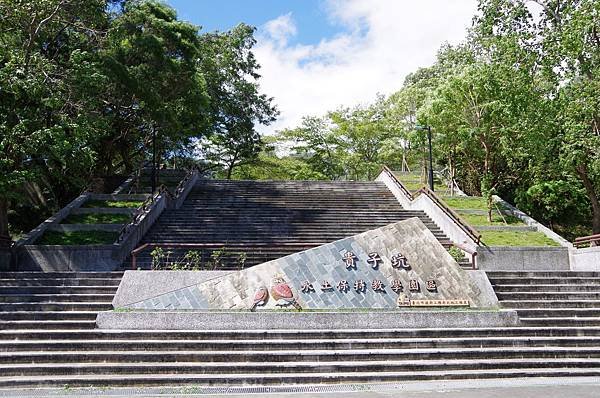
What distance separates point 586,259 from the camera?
1473 centimetres

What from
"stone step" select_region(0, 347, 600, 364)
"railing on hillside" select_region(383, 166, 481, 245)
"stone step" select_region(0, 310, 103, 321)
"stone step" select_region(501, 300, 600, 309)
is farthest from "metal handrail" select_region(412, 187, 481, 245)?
"stone step" select_region(0, 310, 103, 321)

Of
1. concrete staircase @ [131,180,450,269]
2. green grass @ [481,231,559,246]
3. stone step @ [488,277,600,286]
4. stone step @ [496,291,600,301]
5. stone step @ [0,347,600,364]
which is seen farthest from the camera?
green grass @ [481,231,559,246]

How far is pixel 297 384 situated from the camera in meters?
8.30

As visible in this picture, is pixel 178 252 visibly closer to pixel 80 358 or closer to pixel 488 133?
pixel 80 358

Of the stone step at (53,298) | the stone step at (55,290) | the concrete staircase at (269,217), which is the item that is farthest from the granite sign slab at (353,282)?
the concrete staircase at (269,217)

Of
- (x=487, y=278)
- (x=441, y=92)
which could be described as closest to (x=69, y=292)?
(x=487, y=278)

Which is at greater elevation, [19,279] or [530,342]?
[19,279]

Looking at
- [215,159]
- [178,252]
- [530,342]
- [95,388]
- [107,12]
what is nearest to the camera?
[95,388]

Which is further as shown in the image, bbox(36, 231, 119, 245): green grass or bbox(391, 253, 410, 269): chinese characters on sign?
bbox(36, 231, 119, 245): green grass

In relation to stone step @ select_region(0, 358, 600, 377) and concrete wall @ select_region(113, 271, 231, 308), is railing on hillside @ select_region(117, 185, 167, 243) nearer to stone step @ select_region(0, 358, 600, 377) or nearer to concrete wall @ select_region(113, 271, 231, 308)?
concrete wall @ select_region(113, 271, 231, 308)

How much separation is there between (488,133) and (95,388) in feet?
60.8

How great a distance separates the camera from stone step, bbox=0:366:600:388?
804 centimetres

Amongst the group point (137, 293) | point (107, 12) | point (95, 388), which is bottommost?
point (95, 388)

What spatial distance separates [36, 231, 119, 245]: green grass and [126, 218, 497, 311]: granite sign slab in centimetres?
601
